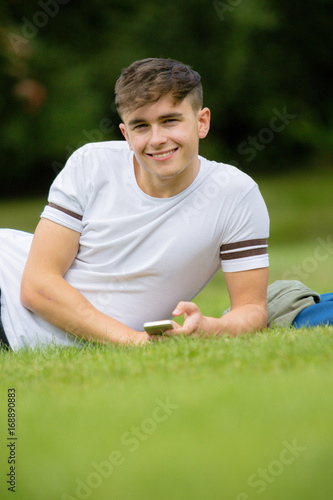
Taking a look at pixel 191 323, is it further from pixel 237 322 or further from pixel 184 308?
pixel 237 322

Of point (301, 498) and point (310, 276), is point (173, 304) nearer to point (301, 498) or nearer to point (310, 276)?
point (301, 498)

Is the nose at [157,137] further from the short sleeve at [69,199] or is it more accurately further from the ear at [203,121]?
the short sleeve at [69,199]

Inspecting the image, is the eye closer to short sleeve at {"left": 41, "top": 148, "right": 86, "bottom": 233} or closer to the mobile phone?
short sleeve at {"left": 41, "top": 148, "right": 86, "bottom": 233}

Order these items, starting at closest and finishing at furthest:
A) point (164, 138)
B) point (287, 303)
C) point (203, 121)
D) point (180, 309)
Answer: point (180, 309)
point (164, 138)
point (203, 121)
point (287, 303)

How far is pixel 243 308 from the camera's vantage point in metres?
4.04

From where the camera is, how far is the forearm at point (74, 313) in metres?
3.95

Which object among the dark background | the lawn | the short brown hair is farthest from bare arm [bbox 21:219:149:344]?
the dark background

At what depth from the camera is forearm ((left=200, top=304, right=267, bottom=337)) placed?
3.97 metres

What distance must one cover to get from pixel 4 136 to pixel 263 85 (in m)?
7.58

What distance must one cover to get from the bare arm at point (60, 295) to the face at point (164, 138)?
0.58 m

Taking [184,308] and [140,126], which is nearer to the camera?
[184,308]

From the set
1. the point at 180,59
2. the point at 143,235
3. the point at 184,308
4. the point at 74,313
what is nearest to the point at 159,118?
the point at 143,235

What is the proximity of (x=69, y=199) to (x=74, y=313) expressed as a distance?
2.08ft

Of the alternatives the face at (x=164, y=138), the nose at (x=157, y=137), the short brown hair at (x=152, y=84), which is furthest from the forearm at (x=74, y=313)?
the short brown hair at (x=152, y=84)
